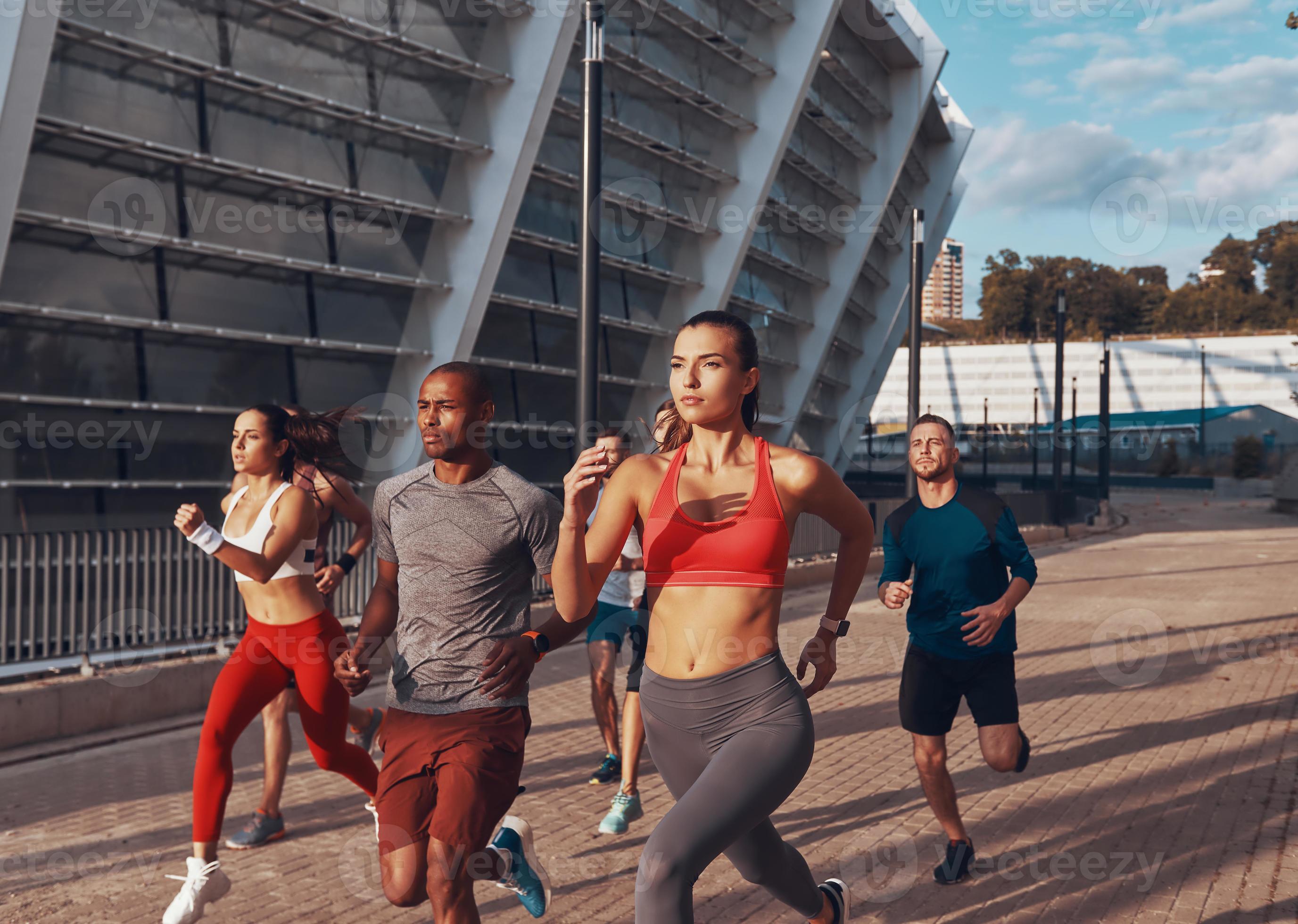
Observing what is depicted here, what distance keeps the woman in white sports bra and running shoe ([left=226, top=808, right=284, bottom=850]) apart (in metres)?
0.69

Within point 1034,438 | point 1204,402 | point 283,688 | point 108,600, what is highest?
point 1204,402

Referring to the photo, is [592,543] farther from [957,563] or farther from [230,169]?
[230,169]

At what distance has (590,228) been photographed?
9773 millimetres

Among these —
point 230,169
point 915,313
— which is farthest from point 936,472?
point 915,313

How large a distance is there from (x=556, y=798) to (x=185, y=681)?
12.6 ft

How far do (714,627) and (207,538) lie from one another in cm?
208

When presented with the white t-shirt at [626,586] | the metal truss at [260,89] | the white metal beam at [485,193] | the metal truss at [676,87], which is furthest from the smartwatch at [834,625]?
the metal truss at [676,87]

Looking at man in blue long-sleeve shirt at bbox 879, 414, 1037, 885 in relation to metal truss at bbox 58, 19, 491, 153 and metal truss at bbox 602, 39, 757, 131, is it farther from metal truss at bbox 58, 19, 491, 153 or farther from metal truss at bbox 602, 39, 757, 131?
metal truss at bbox 602, 39, 757, 131

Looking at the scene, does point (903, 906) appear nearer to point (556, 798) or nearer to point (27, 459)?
point (556, 798)

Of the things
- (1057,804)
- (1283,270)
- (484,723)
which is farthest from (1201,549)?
(1283,270)

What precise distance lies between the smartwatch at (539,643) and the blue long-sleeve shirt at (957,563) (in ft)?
6.04

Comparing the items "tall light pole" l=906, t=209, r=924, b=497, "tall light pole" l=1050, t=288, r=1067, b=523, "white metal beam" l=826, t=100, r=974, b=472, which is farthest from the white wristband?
"white metal beam" l=826, t=100, r=974, b=472

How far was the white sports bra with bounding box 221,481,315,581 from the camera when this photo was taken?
16.4 feet

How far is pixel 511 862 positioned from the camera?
13.0ft
